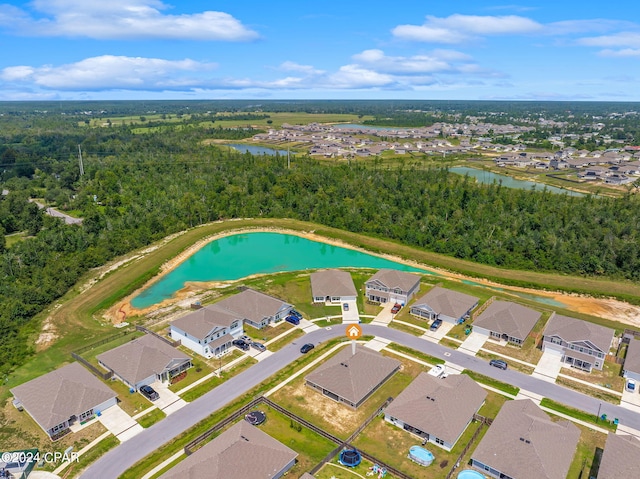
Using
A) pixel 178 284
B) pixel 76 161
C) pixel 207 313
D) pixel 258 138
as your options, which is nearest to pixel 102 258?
pixel 178 284

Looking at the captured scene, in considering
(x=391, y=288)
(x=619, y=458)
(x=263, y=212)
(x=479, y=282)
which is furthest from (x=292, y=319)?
(x=263, y=212)

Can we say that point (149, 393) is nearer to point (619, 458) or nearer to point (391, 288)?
point (391, 288)

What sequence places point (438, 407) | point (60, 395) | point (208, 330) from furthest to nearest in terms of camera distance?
1. point (208, 330)
2. point (60, 395)
3. point (438, 407)

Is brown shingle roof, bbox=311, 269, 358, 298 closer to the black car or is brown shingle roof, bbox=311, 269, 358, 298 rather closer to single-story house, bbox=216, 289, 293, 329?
single-story house, bbox=216, 289, 293, 329

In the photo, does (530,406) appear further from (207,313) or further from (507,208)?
(507,208)

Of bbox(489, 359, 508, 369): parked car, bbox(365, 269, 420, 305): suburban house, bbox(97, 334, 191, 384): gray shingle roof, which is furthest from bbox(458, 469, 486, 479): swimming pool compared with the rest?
bbox(97, 334, 191, 384): gray shingle roof

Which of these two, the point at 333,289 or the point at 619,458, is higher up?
the point at 333,289
